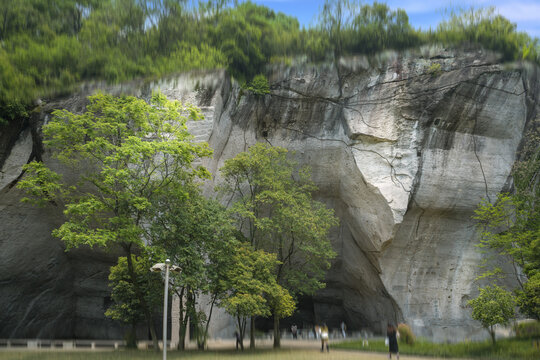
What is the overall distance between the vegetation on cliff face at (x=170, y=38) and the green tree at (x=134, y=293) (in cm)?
1002

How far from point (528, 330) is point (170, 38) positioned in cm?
2403

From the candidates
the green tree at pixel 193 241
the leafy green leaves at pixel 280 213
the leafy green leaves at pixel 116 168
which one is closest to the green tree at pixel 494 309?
the leafy green leaves at pixel 280 213

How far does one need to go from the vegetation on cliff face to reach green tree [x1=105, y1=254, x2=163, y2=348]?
10024 mm

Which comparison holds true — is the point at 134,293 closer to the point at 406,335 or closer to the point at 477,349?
the point at 406,335

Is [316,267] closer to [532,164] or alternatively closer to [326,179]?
[326,179]

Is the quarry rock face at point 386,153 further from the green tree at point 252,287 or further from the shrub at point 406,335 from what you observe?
the green tree at point 252,287

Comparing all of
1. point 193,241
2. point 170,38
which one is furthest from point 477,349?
point 170,38

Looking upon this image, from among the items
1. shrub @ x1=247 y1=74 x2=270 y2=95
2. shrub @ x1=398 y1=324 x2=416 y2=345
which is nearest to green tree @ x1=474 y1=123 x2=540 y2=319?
shrub @ x1=398 y1=324 x2=416 y2=345

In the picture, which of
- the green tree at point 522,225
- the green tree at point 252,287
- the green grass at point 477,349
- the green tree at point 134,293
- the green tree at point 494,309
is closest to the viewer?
the green grass at point 477,349

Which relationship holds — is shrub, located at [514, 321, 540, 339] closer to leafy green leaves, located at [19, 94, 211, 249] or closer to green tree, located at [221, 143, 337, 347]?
green tree, located at [221, 143, 337, 347]

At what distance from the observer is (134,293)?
2164 cm

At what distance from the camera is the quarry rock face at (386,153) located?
25.0 metres

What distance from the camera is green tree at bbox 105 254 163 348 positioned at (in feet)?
64.4

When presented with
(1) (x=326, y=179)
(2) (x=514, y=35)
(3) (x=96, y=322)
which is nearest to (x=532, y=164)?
(2) (x=514, y=35)
